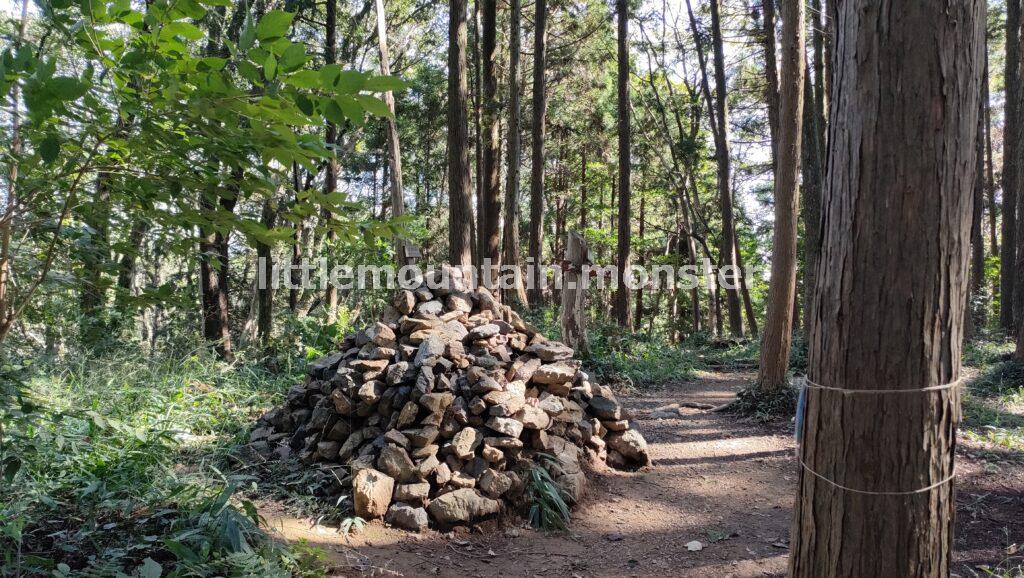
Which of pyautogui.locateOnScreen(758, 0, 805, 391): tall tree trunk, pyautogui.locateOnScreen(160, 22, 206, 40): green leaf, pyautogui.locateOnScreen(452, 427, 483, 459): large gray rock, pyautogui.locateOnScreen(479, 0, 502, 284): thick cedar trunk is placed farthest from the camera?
pyautogui.locateOnScreen(479, 0, 502, 284): thick cedar trunk

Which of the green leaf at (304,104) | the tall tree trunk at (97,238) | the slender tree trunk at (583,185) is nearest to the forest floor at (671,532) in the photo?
the tall tree trunk at (97,238)

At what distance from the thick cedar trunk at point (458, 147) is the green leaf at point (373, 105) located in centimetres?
836

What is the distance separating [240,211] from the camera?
6.48 ft

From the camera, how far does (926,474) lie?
5.94ft

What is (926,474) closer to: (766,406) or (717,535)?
(717,535)

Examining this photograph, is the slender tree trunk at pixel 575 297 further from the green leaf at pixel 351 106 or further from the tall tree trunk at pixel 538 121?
the green leaf at pixel 351 106

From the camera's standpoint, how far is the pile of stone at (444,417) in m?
4.54

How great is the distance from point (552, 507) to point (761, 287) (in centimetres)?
2224

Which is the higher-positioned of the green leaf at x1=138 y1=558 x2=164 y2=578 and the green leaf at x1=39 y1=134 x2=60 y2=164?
the green leaf at x1=39 y1=134 x2=60 y2=164

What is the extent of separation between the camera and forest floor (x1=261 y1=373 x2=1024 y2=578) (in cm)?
383

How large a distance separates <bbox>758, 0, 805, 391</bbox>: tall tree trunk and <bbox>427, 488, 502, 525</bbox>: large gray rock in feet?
15.5

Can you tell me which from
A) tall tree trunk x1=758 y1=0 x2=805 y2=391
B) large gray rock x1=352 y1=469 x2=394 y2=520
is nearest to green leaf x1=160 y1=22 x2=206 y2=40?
large gray rock x1=352 y1=469 x2=394 y2=520

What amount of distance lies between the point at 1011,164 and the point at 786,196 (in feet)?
38.3

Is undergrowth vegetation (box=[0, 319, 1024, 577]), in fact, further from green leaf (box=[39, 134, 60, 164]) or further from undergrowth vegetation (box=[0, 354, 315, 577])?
green leaf (box=[39, 134, 60, 164])
